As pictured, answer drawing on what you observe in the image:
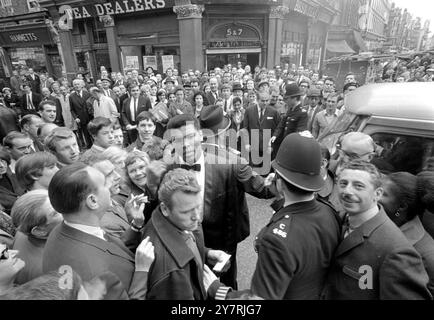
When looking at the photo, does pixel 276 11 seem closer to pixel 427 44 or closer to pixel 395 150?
pixel 395 150

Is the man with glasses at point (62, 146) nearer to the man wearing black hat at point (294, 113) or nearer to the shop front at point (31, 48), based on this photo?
the man wearing black hat at point (294, 113)

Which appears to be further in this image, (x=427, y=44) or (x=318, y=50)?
(x=427, y=44)

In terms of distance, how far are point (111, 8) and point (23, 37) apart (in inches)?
371

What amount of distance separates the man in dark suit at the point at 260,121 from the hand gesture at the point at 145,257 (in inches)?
165

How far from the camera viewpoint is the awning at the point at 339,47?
25.5 m

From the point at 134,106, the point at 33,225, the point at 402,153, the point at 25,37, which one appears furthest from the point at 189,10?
the point at 25,37

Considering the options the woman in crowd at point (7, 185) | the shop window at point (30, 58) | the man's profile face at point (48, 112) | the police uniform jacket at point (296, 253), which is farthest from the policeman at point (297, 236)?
the shop window at point (30, 58)

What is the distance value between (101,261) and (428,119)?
253 centimetres

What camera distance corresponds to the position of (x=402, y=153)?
235cm

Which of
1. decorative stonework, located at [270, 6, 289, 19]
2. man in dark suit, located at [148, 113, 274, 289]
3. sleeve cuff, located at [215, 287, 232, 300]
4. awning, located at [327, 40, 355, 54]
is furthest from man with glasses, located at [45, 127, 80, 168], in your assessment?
awning, located at [327, 40, 355, 54]

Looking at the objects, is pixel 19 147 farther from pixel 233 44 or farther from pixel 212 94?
pixel 233 44

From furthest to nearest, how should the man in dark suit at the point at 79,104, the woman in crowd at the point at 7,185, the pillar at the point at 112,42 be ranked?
the pillar at the point at 112,42 → the man in dark suit at the point at 79,104 → the woman in crowd at the point at 7,185

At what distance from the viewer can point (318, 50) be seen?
21.3m
